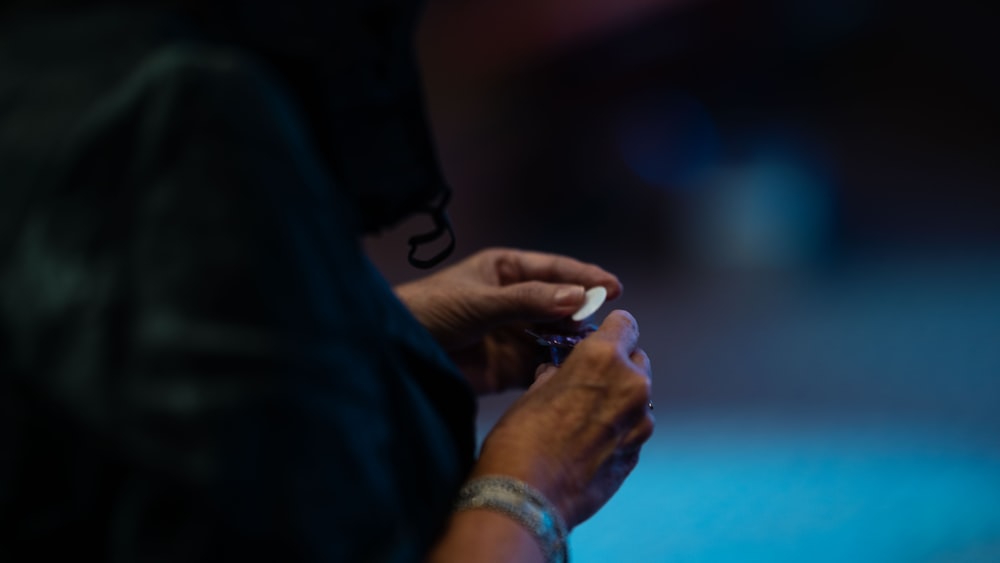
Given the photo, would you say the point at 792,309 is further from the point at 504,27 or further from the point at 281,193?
the point at 281,193

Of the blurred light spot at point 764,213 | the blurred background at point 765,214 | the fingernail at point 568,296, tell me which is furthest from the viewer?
the blurred light spot at point 764,213

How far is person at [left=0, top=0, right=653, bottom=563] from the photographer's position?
0.38 m

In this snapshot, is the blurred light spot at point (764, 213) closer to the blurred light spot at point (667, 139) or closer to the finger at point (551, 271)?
the blurred light spot at point (667, 139)

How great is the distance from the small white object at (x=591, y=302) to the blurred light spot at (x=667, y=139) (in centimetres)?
210

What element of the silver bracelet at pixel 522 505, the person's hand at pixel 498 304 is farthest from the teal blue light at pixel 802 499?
the silver bracelet at pixel 522 505

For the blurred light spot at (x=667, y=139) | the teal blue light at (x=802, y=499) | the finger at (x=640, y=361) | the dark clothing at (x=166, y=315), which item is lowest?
the teal blue light at (x=802, y=499)

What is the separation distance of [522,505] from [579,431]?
98 millimetres

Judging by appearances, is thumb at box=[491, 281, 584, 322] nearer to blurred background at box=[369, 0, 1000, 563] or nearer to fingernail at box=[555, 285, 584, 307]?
fingernail at box=[555, 285, 584, 307]

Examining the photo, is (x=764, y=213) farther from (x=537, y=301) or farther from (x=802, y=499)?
(x=537, y=301)

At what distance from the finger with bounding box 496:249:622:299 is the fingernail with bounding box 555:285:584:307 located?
74 millimetres

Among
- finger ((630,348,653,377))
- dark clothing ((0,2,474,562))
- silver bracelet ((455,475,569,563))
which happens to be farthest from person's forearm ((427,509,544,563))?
finger ((630,348,653,377))

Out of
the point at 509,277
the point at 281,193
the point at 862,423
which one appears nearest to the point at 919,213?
the point at 862,423

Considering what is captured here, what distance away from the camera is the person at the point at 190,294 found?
0.38 m

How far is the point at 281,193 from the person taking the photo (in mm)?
406
